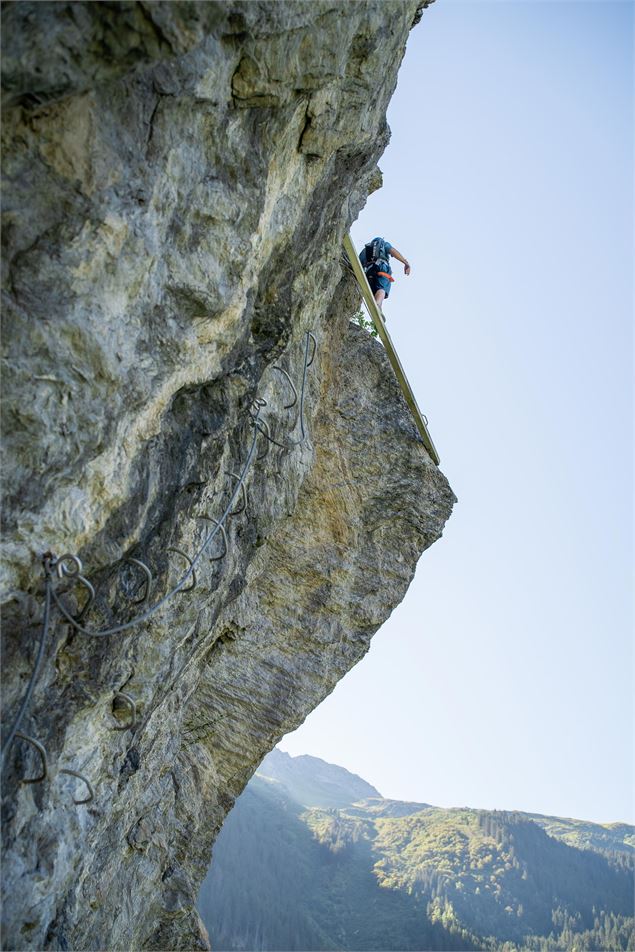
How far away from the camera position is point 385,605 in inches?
486

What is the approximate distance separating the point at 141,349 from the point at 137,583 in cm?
233

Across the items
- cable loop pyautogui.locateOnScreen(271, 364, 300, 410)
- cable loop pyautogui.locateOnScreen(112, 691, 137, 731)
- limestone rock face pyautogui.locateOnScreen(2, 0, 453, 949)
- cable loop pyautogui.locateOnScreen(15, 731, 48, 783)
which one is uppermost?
cable loop pyautogui.locateOnScreen(271, 364, 300, 410)

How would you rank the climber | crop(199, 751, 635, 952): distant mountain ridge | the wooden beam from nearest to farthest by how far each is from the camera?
the wooden beam
the climber
crop(199, 751, 635, 952): distant mountain ridge

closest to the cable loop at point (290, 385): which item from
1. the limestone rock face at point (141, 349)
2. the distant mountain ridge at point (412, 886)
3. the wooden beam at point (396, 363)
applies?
the limestone rock face at point (141, 349)

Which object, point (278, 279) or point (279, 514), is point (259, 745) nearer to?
point (279, 514)

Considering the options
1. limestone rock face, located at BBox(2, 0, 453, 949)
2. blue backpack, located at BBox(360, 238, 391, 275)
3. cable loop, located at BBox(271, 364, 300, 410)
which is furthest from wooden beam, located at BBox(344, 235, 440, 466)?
cable loop, located at BBox(271, 364, 300, 410)

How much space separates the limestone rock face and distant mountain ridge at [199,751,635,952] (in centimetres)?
7977

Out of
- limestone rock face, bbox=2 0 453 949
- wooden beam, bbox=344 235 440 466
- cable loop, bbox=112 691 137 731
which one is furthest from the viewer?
wooden beam, bbox=344 235 440 466

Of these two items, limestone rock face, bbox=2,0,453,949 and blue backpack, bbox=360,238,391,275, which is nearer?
limestone rock face, bbox=2,0,453,949

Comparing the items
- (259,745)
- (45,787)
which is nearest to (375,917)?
(259,745)

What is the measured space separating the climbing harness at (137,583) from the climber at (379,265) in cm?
286

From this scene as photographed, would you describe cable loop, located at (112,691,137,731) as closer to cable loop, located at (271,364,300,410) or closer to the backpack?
cable loop, located at (271,364,300,410)

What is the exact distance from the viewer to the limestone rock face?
17.6 feet

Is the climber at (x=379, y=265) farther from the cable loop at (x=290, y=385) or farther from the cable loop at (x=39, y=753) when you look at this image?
the cable loop at (x=39, y=753)
